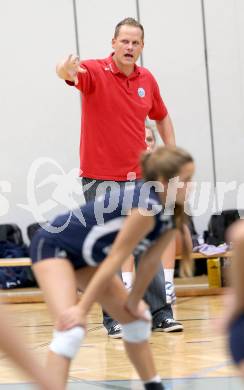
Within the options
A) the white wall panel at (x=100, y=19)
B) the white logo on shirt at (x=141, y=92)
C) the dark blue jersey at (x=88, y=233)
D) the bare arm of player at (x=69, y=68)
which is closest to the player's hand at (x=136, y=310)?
the dark blue jersey at (x=88, y=233)

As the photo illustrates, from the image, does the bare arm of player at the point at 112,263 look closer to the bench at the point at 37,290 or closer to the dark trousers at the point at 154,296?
the dark trousers at the point at 154,296

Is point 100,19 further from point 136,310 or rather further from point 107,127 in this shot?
point 136,310

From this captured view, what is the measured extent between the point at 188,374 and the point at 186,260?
2.67 feet

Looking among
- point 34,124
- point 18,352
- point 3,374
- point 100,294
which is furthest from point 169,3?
point 18,352

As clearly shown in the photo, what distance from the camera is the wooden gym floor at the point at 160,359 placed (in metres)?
3.88

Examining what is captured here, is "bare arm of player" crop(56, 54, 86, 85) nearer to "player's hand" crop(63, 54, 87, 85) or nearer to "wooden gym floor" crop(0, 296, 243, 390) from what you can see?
"player's hand" crop(63, 54, 87, 85)

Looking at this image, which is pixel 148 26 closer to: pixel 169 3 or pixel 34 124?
pixel 169 3

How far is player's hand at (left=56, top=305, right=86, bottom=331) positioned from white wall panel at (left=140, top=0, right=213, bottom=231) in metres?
5.66

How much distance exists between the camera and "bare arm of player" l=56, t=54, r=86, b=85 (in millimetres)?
4586

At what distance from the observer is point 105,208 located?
3.52 meters

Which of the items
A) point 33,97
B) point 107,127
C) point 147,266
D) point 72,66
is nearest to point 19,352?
point 147,266

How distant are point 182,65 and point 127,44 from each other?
149 inches

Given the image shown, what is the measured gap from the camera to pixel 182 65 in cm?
882

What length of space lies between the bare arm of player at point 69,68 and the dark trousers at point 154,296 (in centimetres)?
67
